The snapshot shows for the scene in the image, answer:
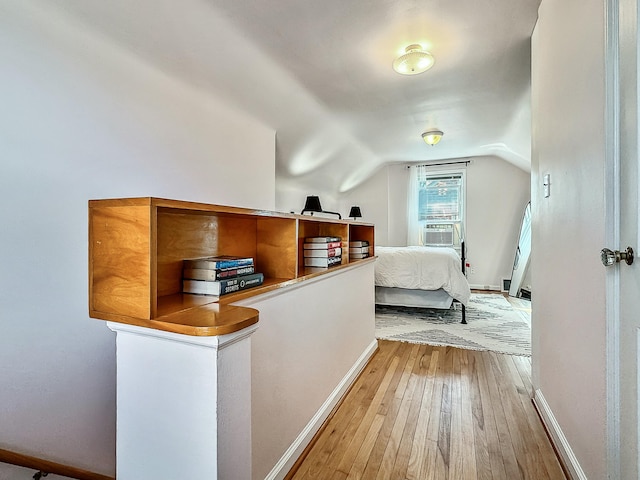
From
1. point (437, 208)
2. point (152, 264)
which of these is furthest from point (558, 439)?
point (437, 208)

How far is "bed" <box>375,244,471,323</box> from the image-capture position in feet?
11.8

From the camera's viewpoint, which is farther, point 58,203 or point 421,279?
point 421,279

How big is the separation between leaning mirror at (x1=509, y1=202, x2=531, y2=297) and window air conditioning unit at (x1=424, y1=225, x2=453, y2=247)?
111cm

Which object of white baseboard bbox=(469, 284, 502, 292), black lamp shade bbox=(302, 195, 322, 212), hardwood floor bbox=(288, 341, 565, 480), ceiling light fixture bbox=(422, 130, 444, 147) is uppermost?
ceiling light fixture bbox=(422, 130, 444, 147)

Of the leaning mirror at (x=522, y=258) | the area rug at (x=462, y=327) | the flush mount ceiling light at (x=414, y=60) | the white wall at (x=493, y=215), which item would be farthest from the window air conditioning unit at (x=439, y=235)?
the flush mount ceiling light at (x=414, y=60)

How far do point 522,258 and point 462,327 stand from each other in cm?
229

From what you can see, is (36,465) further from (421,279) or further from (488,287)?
(488,287)

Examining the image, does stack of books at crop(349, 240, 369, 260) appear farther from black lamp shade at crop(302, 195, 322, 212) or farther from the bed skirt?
black lamp shade at crop(302, 195, 322, 212)

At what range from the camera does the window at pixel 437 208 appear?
583cm

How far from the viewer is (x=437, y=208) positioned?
19.6 feet

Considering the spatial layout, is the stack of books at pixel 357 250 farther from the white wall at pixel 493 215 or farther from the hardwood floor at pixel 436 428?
the white wall at pixel 493 215

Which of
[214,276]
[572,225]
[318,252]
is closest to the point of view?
[214,276]

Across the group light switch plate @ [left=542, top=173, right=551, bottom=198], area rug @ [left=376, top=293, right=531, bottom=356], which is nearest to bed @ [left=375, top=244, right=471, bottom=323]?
area rug @ [left=376, top=293, right=531, bottom=356]

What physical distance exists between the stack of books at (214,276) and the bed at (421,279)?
9.52 feet
